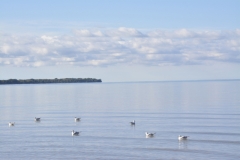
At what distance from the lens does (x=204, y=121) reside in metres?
45.5

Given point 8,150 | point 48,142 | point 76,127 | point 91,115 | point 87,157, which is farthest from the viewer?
point 91,115

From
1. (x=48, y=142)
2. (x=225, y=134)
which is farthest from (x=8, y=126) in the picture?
(x=225, y=134)

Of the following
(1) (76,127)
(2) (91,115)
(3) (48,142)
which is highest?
(2) (91,115)

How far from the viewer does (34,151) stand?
1206 inches

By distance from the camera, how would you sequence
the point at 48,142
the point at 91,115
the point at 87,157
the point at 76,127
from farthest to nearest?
the point at 91,115 → the point at 76,127 → the point at 48,142 → the point at 87,157

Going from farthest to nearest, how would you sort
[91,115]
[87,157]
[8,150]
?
[91,115] → [8,150] → [87,157]

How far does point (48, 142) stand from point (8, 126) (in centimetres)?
1163

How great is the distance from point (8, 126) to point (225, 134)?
20942mm

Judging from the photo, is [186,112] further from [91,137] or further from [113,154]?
[113,154]

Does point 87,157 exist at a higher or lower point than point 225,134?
lower

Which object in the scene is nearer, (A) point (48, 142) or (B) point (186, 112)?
(A) point (48, 142)

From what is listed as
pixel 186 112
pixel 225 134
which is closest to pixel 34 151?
pixel 225 134

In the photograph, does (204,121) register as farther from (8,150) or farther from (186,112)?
(8,150)

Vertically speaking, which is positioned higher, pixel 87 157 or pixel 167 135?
pixel 167 135
